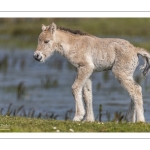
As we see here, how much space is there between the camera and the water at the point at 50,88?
2295 cm

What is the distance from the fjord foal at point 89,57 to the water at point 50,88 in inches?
134

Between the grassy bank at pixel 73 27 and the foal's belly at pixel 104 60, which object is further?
the grassy bank at pixel 73 27

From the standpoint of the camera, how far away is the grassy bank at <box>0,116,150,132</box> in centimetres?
1514

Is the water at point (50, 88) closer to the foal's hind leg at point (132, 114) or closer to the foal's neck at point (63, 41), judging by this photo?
the foal's hind leg at point (132, 114)

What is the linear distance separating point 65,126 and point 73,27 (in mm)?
20630

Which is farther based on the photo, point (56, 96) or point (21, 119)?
point (56, 96)

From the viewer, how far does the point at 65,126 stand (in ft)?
50.5

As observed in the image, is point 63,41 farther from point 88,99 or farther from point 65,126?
point 65,126

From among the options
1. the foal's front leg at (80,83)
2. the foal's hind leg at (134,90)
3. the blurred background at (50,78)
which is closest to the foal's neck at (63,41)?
the foal's front leg at (80,83)

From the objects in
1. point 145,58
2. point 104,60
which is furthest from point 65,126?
point 145,58
